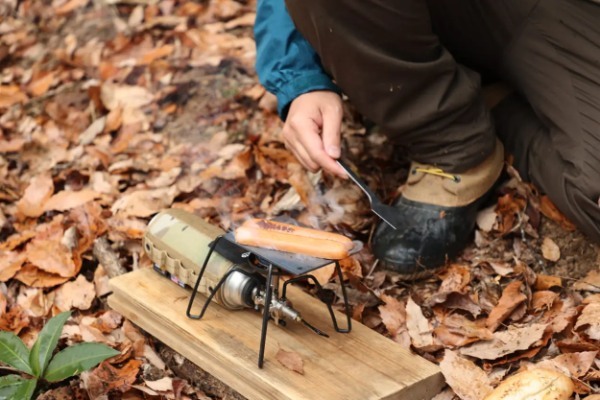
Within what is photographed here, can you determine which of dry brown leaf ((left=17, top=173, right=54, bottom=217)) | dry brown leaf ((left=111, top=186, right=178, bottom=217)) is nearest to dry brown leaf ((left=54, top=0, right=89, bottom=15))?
dry brown leaf ((left=17, top=173, right=54, bottom=217))

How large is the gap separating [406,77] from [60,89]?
211 centimetres

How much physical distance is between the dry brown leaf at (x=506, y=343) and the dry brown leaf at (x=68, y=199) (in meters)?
1.62

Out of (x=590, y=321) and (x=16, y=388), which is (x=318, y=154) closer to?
(x=590, y=321)

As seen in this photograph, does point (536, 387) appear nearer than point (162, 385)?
Yes

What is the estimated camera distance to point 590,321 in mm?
2229

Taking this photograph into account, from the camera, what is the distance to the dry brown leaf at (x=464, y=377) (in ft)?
7.00

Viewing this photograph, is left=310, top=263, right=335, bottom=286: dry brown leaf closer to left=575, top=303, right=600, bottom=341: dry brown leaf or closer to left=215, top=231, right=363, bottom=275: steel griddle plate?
left=215, top=231, right=363, bottom=275: steel griddle plate

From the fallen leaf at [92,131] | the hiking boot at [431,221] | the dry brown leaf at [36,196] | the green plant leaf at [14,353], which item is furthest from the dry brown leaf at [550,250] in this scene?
the fallen leaf at [92,131]

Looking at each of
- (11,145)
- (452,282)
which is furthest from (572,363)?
(11,145)

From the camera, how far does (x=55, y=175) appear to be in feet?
11.2

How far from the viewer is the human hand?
8.27 ft

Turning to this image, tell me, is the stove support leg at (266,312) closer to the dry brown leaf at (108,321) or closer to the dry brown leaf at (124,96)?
the dry brown leaf at (108,321)

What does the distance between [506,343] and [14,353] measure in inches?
53.4

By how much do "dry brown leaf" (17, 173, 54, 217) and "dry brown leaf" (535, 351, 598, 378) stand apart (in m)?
1.98
